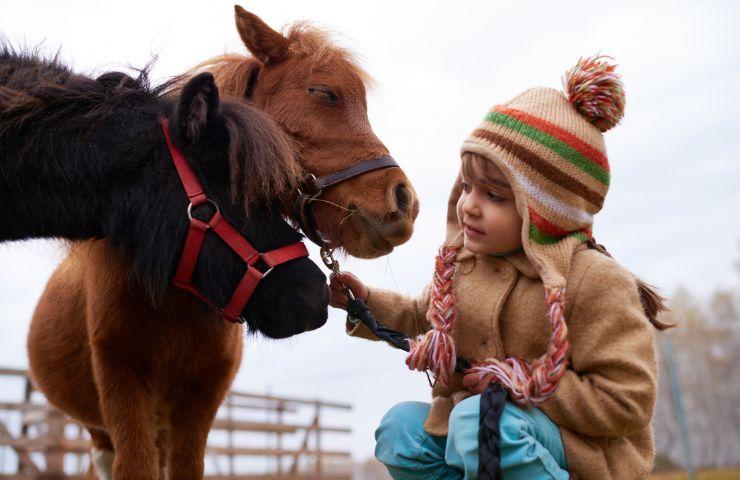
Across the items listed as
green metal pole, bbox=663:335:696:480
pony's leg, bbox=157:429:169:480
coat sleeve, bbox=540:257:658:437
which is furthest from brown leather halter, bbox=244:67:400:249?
green metal pole, bbox=663:335:696:480

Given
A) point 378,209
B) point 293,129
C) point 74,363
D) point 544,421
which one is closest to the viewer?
point 544,421

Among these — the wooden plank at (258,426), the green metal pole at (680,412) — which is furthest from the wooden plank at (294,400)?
the green metal pole at (680,412)

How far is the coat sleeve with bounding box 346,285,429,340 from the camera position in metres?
2.83

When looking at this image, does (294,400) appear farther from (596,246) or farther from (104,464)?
(596,246)

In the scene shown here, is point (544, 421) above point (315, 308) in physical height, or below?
below

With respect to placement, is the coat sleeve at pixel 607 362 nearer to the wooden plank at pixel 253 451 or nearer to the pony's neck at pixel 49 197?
the pony's neck at pixel 49 197

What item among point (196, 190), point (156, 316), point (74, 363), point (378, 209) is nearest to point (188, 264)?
point (196, 190)

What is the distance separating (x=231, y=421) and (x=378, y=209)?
8864 mm

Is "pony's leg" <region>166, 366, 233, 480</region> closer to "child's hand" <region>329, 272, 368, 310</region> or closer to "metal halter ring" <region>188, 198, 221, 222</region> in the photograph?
"child's hand" <region>329, 272, 368, 310</region>

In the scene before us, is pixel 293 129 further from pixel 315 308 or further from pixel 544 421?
pixel 544 421

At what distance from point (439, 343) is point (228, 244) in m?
0.83

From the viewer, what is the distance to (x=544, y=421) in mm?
2154

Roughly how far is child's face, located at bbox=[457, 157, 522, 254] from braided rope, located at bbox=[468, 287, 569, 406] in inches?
11.2

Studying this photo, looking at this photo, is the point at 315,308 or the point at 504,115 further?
the point at 315,308
